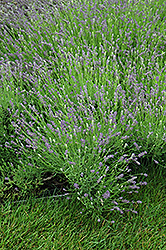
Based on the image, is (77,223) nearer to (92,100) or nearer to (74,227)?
(74,227)

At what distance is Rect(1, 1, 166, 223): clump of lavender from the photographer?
1.93m

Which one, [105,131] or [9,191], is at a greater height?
[105,131]

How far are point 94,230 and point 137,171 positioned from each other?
0.64 m

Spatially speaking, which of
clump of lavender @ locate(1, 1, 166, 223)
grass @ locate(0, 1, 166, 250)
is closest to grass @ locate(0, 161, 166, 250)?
grass @ locate(0, 1, 166, 250)

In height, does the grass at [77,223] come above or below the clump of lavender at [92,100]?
below

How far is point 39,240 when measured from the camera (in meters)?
1.81

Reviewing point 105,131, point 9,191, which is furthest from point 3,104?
point 105,131

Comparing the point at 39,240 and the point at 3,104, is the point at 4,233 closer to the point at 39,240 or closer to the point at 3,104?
the point at 39,240

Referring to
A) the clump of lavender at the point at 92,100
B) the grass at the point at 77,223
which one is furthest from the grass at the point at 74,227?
the clump of lavender at the point at 92,100

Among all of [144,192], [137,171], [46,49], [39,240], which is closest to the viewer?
[39,240]

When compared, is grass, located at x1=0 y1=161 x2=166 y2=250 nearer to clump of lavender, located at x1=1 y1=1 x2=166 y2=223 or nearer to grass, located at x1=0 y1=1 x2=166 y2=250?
grass, located at x1=0 y1=1 x2=166 y2=250

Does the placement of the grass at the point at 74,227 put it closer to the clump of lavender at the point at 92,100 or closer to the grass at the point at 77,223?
the grass at the point at 77,223

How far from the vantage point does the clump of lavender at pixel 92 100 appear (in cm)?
193

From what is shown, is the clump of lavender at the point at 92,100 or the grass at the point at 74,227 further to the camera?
the clump of lavender at the point at 92,100
